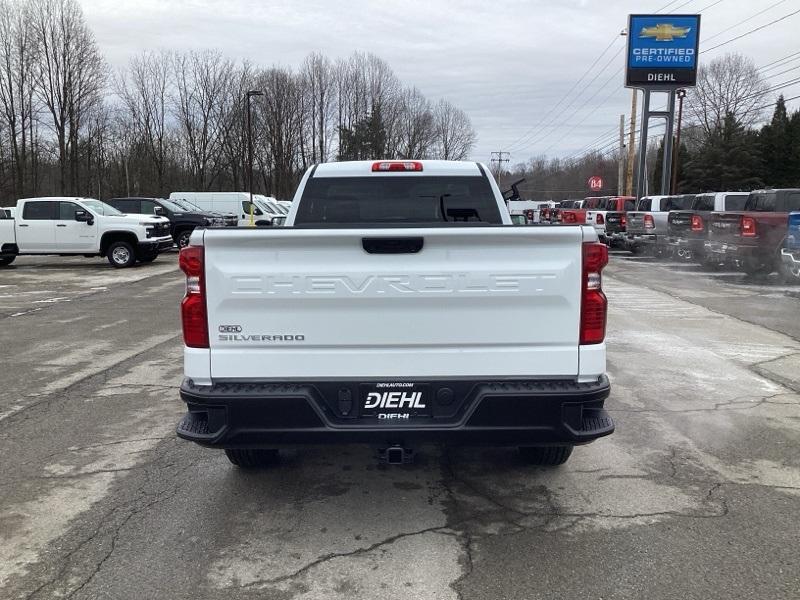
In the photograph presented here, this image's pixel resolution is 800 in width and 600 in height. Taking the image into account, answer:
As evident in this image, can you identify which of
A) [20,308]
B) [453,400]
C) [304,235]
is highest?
[304,235]

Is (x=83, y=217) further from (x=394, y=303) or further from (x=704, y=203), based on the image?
(x=704, y=203)

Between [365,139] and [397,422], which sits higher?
[365,139]

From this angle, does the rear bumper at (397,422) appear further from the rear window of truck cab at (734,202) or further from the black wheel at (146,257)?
the rear window of truck cab at (734,202)

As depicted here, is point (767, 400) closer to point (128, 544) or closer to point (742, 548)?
point (742, 548)

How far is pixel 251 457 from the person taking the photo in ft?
14.4

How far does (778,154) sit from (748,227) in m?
39.4

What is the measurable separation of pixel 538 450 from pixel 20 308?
1149cm

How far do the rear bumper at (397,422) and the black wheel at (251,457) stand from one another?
924mm

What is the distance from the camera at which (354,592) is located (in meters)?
3.05

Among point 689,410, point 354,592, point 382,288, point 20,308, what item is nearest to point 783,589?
point 354,592

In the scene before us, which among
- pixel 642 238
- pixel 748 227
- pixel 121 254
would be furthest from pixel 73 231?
pixel 642 238

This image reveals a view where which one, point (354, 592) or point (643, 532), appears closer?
point (354, 592)

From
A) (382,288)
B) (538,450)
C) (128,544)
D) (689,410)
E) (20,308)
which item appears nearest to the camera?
(382,288)

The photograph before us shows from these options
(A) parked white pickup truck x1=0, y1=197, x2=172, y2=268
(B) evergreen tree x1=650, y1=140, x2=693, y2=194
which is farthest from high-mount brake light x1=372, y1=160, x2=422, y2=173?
(B) evergreen tree x1=650, y1=140, x2=693, y2=194
